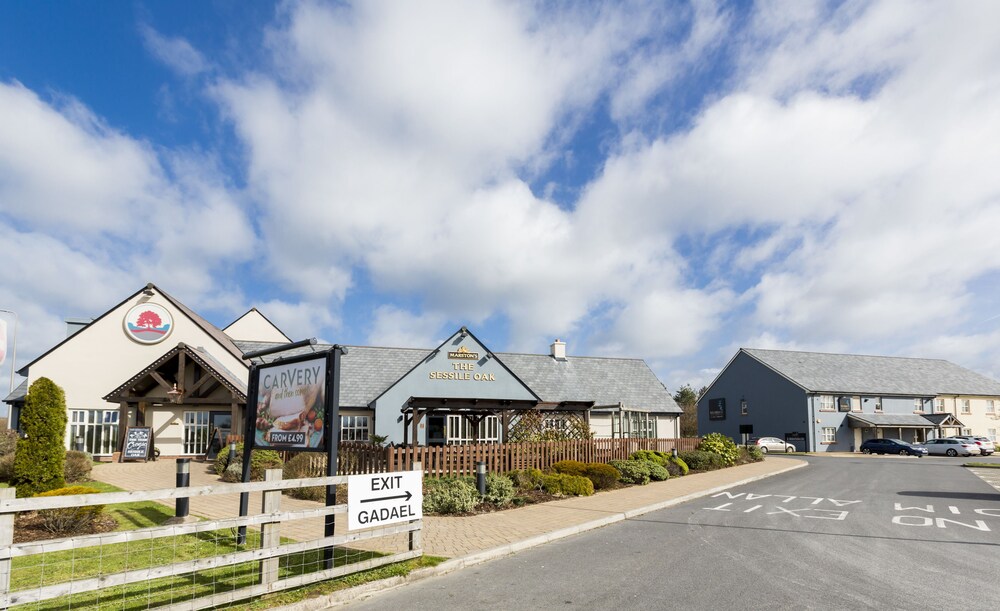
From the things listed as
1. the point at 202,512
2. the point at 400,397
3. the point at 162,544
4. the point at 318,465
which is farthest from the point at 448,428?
the point at 162,544

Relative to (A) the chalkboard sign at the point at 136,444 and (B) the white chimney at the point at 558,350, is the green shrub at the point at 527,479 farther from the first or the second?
(B) the white chimney at the point at 558,350

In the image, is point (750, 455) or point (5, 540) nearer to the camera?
point (5, 540)

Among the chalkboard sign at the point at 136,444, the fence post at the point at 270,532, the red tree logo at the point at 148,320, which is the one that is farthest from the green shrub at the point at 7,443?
the fence post at the point at 270,532

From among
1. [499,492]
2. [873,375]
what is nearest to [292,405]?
[499,492]

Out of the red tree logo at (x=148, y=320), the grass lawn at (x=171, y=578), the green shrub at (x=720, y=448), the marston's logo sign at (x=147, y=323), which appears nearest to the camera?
the grass lawn at (x=171, y=578)

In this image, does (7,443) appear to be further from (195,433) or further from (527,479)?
(527,479)

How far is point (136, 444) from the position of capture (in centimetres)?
2542

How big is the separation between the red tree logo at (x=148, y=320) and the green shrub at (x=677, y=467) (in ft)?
78.4

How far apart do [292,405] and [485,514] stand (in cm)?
584

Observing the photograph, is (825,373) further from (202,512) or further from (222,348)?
(202,512)

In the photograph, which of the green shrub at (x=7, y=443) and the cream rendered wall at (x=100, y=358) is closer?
the green shrub at (x=7, y=443)

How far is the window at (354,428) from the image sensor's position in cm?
3359

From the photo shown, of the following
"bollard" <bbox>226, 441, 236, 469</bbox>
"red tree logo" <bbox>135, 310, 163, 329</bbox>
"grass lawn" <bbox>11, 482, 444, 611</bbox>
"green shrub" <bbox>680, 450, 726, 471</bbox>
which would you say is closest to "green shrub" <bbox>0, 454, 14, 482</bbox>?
"bollard" <bbox>226, 441, 236, 469</bbox>

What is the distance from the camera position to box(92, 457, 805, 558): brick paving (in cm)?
1039
